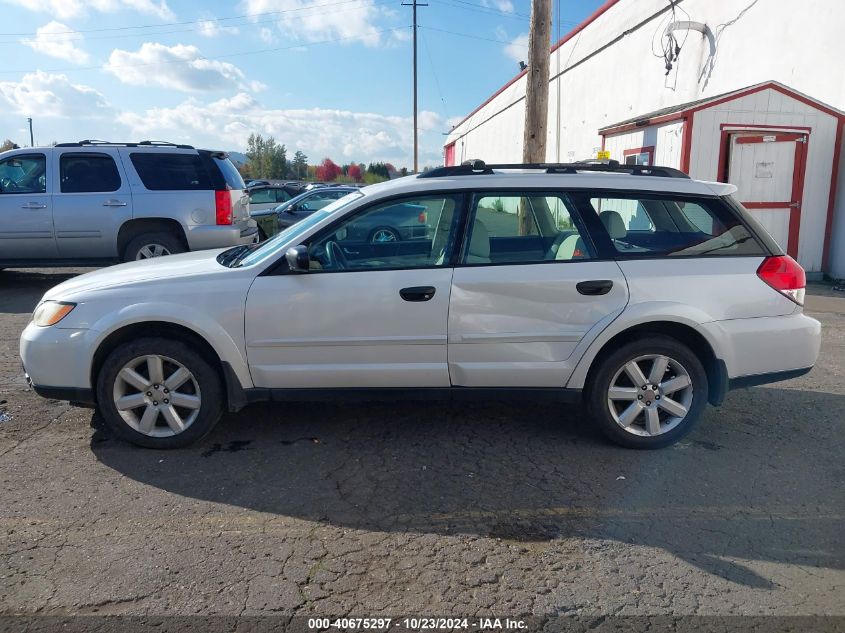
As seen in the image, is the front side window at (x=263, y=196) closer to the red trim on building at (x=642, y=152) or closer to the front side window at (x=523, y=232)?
the red trim on building at (x=642, y=152)

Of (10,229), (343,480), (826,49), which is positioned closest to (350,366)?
(343,480)

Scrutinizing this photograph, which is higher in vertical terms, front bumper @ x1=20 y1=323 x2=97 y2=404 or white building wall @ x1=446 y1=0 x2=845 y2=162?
white building wall @ x1=446 y1=0 x2=845 y2=162

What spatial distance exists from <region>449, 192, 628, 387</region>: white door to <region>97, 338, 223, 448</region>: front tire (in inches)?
60.9

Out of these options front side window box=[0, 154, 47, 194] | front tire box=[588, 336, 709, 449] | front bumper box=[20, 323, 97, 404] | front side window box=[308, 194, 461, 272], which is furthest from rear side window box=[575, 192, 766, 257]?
front side window box=[0, 154, 47, 194]

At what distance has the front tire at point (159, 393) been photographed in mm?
4137

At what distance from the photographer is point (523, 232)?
14.5 ft

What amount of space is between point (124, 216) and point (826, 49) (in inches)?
410

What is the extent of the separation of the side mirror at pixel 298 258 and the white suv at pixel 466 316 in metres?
0.02

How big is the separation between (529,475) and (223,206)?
6.93 meters

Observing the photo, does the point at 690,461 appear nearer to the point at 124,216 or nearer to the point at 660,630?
the point at 660,630

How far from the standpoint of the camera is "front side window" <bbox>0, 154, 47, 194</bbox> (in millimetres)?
9297

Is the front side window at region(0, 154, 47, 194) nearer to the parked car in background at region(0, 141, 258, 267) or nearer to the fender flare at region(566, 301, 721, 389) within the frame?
the parked car in background at region(0, 141, 258, 267)

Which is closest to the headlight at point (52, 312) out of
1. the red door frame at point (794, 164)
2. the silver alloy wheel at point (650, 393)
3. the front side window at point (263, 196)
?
the silver alloy wheel at point (650, 393)

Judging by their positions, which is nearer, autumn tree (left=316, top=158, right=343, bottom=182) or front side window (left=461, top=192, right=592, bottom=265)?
front side window (left=461, top=192, right=592, bottom=265)
